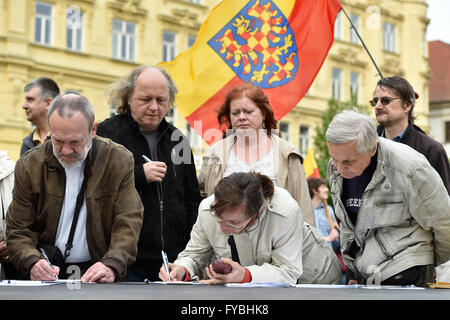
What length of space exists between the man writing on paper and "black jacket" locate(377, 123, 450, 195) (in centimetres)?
201

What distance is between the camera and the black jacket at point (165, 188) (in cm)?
479

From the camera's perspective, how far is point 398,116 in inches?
211

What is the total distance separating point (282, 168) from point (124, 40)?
2332cm

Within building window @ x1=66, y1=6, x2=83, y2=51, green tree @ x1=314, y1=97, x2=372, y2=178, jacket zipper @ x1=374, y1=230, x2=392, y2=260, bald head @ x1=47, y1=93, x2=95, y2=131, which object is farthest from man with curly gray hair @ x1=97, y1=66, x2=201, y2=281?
green tree @ x1=314, y1=97, x2=372, y2=178

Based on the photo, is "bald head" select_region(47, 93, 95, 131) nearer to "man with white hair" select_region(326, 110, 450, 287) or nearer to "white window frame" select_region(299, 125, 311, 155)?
"man with white hair" select_region(326, 110, 450, 287)

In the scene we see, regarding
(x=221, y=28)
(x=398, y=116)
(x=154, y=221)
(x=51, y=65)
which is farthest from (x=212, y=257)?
(x=51, y=65)

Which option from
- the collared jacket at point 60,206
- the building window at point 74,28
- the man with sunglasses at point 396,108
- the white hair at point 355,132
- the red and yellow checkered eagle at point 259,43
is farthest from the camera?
the building window at point 74,28

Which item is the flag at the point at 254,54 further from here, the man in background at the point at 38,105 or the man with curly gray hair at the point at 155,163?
the man with curly gray hair at the point at 155,163

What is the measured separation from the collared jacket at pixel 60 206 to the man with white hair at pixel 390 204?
3.77ft

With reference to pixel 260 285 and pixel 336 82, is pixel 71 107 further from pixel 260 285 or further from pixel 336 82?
pixel 336 82

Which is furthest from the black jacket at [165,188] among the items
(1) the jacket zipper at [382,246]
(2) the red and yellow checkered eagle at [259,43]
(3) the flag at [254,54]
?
(2) the red and yellow checkered eagle at [259,43]

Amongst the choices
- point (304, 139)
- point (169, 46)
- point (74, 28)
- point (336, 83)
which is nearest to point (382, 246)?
point (74, 28)

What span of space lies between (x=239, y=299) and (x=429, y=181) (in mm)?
1680

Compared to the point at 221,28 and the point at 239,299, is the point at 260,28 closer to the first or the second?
the point at 221,28
